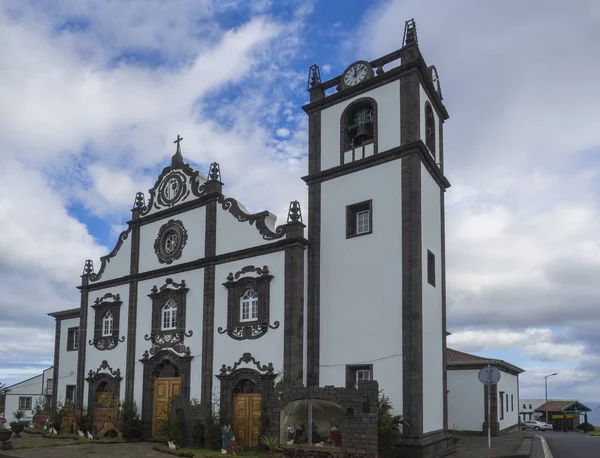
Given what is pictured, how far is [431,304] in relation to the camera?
22.7 meters

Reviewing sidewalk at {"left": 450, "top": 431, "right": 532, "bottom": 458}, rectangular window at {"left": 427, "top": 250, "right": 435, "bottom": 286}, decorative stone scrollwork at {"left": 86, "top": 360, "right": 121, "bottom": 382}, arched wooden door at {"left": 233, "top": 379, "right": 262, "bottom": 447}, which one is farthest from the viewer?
decorative stone scrollwork at {"left": 86, "top": 360, "right": 121, "bottom": 382}

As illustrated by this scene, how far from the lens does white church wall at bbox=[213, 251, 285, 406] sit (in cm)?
2294

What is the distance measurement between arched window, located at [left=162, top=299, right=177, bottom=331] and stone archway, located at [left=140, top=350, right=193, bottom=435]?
44.3 inches

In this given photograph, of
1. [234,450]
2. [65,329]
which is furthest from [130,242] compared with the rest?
[234,450]

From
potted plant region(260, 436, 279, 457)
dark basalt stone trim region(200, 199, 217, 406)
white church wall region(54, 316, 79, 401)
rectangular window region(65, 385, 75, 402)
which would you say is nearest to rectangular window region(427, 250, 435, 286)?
potted plant region(260, 436, 279, 457)

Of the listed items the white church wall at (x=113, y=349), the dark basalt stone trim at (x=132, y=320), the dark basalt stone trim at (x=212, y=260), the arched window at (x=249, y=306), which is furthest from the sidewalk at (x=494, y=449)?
the white church wall at (x=113, y=349)

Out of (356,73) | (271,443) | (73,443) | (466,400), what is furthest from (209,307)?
(466,400)

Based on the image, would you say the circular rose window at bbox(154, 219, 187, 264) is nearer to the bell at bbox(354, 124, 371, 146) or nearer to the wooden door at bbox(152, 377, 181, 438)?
the wooden door at bbox(152, 377, 181, 438)

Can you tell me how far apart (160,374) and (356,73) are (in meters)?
14.9

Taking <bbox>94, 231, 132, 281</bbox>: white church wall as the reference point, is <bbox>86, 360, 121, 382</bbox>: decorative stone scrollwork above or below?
below

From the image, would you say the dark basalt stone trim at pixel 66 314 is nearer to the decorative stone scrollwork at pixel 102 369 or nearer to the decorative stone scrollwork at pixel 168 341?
the decorative stone scrollwork at pixel 102 369

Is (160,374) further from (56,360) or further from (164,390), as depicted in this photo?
(56,360)

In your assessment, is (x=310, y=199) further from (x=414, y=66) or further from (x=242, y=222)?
(x=414, y=66)

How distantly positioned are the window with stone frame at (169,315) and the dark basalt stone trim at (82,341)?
17.0 feet
